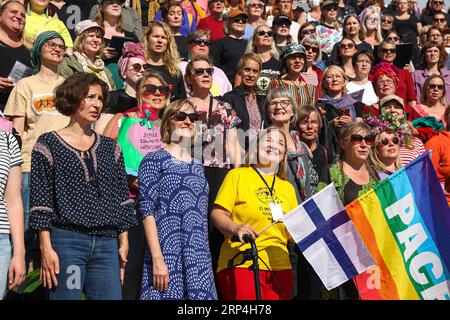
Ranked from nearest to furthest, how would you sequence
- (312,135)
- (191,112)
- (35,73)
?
(191,112) < (35,73) < (312,135)

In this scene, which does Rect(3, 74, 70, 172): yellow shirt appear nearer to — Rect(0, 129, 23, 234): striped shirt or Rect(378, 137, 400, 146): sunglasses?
Rect(0, 129, 23, 234): striped shirt

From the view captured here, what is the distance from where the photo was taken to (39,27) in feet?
35.4

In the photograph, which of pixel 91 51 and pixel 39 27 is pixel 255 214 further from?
pixel 39 27

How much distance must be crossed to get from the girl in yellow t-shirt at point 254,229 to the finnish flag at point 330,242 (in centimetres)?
26

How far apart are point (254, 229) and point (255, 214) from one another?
0.18 metres

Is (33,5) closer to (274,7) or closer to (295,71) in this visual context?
(295,71)

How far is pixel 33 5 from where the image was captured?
36.7 feet

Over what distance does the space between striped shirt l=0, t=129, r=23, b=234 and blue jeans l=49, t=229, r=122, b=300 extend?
0.31 m

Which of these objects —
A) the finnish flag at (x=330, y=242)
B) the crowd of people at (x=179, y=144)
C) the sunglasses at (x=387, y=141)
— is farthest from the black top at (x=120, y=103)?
the finnish flag at (x=330, y=242)

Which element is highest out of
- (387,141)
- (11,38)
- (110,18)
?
(110,18)

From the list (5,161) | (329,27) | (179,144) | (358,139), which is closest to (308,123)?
(358,139)

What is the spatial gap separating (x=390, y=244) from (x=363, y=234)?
0.74ft

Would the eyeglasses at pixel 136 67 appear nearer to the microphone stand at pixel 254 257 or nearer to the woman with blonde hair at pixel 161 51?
the woman with blonde hair at pixel 161 51
